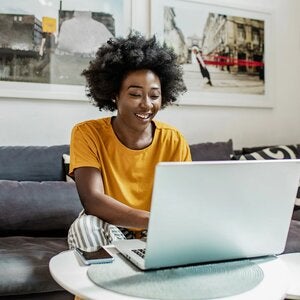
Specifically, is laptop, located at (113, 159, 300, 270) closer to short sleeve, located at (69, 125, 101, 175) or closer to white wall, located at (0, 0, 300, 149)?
short sleeve, located at (69, 125, 101, 175)

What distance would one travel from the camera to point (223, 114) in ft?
8.77

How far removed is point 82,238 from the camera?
1.24m

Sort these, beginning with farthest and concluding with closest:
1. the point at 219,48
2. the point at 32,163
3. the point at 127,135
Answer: the point at 219,48
the point at 32,163
the point at 127,135

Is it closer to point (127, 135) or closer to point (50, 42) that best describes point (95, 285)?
point (127, 135)

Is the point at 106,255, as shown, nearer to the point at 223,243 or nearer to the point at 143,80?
the point at 223,243

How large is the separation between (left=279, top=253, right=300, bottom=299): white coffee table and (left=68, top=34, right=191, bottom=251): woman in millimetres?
455

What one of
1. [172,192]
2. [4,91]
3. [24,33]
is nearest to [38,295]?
[172,192]

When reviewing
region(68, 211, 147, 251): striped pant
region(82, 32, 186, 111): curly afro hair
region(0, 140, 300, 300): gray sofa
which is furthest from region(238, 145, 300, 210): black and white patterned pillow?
region(68, 211, 147, 251): striped pant

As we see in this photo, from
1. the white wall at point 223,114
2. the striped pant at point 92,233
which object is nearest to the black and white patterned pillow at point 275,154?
the white wall at point 223,114

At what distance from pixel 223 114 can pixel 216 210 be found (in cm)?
184

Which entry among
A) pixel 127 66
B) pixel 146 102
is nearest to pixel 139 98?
pixel 146 102

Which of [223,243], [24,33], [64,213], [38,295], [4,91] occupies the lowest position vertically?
[38,295]

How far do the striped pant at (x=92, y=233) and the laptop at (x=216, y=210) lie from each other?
0.77 feet

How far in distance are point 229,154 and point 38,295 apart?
1.32 meters
